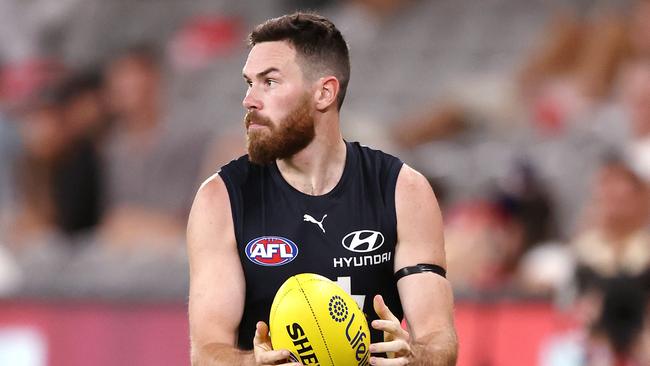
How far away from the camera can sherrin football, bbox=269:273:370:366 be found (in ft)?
15.8

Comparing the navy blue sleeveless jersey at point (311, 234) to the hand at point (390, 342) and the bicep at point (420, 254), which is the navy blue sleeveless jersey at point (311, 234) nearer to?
the bicep at point (420, 254)

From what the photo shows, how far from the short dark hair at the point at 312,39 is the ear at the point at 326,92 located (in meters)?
0.03

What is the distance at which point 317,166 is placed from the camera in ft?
18.0

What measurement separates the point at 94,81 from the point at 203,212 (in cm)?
773

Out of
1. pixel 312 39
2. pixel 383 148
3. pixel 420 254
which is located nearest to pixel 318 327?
pixel 420 254

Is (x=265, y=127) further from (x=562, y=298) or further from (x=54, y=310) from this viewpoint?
(x=54, y=310)

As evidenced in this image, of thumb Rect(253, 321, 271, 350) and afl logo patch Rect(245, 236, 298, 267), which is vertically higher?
afl logo patch Rect(245, 236, 298, 267)

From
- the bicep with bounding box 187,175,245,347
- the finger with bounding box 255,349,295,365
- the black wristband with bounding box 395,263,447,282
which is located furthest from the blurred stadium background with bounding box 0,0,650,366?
the finger with bounding box 255,349,295,365

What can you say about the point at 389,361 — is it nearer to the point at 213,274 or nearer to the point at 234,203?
the point at 213,274

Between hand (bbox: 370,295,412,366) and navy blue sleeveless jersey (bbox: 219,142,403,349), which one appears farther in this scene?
navy blue sleeveless jersey (bbox: 219,142,403,349)

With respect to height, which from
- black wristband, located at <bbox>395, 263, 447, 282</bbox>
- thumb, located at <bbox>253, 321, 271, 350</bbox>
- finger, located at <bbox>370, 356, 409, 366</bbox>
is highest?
black wristband, located at <bbox>395, 263, 447, 282</bbox>

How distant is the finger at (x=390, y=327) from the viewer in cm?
482

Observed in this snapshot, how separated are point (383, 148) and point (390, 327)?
5.65 metres

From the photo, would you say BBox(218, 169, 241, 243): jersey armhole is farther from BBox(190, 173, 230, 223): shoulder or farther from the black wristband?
the black wristband
